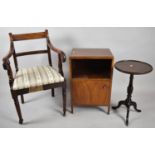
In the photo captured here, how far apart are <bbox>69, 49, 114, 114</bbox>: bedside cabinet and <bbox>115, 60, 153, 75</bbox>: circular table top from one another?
4.4 inches

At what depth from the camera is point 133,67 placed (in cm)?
178

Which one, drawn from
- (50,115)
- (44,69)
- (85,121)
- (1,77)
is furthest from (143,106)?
(1,77)

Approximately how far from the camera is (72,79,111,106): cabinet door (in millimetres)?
1860

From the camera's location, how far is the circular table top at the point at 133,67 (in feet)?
5.52

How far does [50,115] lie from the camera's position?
2.02 m

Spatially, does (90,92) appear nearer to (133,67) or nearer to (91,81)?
(91,81)

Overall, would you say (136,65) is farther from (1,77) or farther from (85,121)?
(1,77)

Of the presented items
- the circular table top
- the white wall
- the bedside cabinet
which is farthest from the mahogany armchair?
the circular table top

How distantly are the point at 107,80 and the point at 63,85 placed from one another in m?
0.45

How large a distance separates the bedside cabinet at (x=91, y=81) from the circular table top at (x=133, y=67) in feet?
0.37

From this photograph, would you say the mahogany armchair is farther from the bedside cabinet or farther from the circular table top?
the circular table top

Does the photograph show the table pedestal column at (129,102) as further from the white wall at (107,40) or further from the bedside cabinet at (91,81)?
the white wall at (107,40)

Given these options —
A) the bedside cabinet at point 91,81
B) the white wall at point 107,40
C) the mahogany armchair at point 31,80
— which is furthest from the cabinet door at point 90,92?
the white wall at point 107,40

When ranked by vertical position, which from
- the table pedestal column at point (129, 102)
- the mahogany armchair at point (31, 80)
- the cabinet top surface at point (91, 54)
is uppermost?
the cabinet top surface at point (91, 54)
